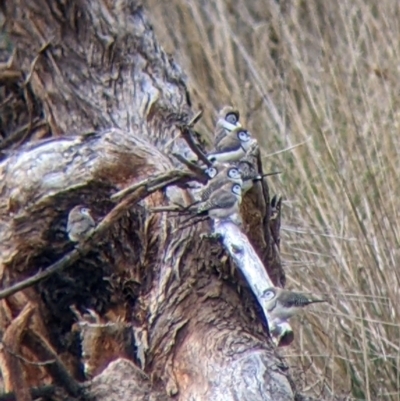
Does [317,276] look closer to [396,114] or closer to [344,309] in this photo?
[344,309]

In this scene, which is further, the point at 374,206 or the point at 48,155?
the point at 374,206

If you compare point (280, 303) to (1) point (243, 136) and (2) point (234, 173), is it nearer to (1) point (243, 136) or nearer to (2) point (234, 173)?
(2) point (234, 173)

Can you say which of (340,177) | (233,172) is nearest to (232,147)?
(233,172)

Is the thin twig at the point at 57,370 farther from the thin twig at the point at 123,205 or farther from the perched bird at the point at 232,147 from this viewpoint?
the perched bird at the point at 232,147

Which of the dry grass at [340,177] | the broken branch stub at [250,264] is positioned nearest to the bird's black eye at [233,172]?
the broken branch stub at [250,264]

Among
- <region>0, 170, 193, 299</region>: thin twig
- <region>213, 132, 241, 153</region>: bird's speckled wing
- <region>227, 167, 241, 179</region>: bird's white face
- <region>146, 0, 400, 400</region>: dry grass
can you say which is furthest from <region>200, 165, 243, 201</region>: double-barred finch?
<region>146, 0, 400, 400</region>: dry grass

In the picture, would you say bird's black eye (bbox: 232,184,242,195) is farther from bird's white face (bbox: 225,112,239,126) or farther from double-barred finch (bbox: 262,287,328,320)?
bird's white face (bbox: 225,112,239,126)

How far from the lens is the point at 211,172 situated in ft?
8.91

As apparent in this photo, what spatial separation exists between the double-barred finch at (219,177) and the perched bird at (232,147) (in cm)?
7

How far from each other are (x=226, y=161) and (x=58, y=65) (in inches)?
18.2

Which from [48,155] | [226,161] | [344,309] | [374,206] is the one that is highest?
[48,155]

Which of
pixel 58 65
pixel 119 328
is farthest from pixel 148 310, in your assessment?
pixel 58 65

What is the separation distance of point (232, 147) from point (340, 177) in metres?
1.22

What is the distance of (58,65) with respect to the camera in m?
2.82
